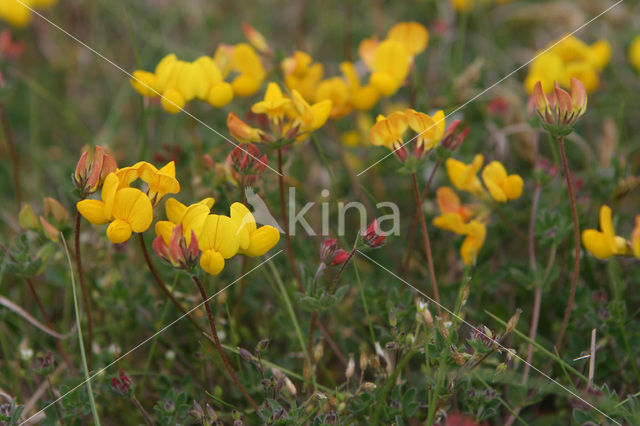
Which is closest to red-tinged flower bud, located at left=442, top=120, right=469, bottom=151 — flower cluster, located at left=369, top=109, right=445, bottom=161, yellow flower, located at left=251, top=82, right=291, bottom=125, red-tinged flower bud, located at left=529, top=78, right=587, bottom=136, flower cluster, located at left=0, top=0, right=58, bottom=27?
flower cluster, located at left=369, top=109, right=445, bottom=161

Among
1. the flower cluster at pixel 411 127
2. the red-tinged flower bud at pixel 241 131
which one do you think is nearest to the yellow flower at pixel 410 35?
the flower cluster at pixel 411 127

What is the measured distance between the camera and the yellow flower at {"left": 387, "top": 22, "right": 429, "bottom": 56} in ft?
8.04

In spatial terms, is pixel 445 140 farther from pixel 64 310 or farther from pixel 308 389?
pixel 64 310

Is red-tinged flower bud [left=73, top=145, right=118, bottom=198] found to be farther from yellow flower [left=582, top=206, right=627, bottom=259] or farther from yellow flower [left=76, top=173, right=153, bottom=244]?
yellow flower [left=582, top=206, right=627, bottom=259]

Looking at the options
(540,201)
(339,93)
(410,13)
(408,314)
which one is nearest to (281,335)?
(408,314)

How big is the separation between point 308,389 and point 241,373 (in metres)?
0.22

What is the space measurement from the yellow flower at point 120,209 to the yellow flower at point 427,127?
0.78 meters

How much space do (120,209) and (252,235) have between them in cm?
34

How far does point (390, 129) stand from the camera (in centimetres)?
183

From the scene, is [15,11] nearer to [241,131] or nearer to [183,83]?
[183,83]

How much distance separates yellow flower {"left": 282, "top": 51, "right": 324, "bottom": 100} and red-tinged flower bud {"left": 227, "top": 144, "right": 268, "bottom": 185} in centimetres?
55

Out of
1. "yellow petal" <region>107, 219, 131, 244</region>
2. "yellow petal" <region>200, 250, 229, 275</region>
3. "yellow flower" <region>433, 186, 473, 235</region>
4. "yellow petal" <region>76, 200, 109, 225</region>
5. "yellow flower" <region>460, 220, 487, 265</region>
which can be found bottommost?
"yellow flower" <region>460, 220, 487, 265</region>

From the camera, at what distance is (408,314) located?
76.0 inches

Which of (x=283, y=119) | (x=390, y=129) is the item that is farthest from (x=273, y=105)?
(x=390, y=129)
